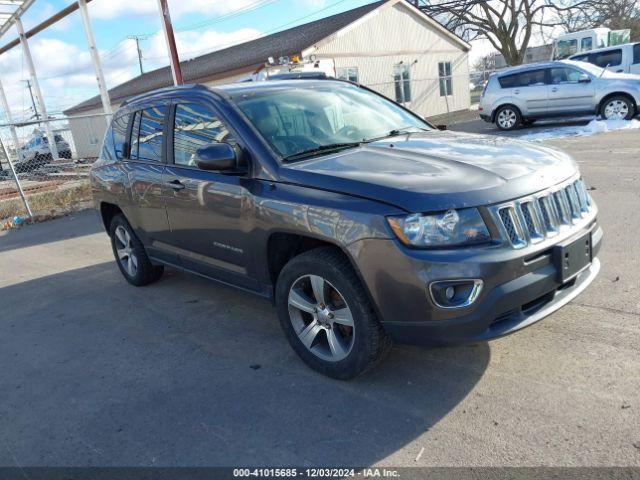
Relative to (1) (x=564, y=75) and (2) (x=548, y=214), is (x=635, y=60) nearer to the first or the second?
(1) (x=564, y=75)

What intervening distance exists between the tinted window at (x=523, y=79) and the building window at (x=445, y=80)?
12476 millimetres

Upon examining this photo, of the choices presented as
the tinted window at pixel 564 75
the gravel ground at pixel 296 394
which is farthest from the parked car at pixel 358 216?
the tinted window at pixel 564 75

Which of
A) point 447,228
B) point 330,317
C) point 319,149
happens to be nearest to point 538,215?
point 447,228

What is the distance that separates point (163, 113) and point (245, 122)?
1205mm

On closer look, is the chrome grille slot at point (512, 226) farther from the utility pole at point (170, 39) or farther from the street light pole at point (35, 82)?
the street light pole at point (35, 82)

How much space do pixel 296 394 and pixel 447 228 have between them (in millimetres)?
1384

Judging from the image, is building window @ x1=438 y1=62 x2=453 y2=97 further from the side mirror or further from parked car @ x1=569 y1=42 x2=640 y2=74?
the side mirror

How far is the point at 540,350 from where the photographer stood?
3.38m

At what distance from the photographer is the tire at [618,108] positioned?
1348cm

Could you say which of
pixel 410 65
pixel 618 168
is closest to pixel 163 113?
pixel 618 168

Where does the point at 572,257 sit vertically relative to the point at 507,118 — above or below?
above

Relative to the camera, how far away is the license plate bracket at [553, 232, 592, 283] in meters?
2.88

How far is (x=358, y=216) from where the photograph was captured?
113 inches

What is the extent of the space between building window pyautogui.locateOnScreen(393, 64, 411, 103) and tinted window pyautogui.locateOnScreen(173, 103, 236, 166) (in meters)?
21.9
